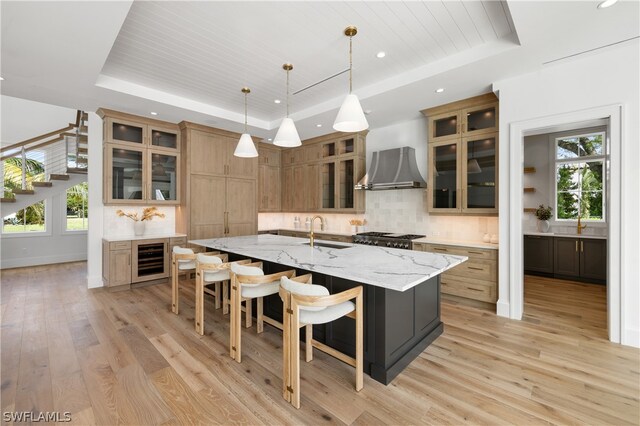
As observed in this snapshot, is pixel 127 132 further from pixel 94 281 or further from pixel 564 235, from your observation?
pixel 564 235

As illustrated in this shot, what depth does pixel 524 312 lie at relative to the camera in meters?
3.52

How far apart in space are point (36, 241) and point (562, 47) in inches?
367

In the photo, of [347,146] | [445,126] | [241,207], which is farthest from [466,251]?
[241,207]

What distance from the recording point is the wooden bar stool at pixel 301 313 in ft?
6.12

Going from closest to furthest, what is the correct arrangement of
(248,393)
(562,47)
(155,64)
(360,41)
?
(248,393)
(562,47)
(360,41)
(155,64)

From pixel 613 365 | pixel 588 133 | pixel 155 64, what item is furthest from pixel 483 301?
pixel 155 64

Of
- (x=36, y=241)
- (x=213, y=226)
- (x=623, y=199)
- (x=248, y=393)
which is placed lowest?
(x=248, y=393)

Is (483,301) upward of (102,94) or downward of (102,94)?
downward

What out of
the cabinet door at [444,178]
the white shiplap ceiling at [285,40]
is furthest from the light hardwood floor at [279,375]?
the white shiplap ceiling at [285,40]

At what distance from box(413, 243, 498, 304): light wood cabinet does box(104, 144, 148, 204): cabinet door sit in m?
4.72

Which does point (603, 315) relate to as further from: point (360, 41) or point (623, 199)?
point (360, 41)

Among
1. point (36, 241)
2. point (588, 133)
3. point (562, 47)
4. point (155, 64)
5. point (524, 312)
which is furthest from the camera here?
point (36, 241)

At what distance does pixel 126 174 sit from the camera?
4625 mm

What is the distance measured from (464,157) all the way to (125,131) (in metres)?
5.17
